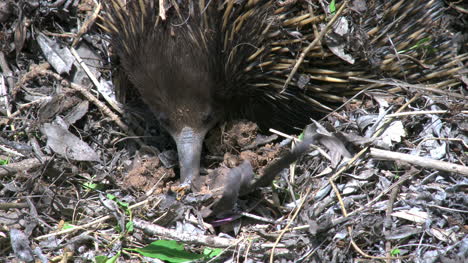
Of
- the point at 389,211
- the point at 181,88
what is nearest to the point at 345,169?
the point at 389,211

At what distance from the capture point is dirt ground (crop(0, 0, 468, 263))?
224 cm

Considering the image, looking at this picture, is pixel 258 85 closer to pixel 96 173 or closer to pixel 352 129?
pixel 352 129

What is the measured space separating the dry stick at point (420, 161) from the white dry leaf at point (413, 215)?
191mm

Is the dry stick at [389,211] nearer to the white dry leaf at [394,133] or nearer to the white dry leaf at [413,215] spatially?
the white dry leaf at [413,215]

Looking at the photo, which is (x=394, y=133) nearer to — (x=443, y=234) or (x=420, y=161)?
(x=420, y=161)

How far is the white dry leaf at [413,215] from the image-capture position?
2238 mm

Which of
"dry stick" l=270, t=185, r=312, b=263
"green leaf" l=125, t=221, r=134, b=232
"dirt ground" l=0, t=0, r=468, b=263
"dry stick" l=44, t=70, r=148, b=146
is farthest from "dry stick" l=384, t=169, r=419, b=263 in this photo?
"dry stick" l=44, t=70, r=148, b=146

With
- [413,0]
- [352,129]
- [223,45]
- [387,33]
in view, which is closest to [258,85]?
[223,45]

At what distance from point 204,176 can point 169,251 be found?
0.59 metres

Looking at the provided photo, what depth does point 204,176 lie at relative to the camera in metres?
2.81

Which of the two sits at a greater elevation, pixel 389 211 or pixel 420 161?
pixel 420 161

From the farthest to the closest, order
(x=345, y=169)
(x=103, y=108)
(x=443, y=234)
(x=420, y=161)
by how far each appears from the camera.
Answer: (x=103, y=108), (x=345, y=169), (x=420, y=161), (x=443, y=234)

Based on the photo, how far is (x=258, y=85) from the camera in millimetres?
2811

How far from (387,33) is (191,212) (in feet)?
4.20
